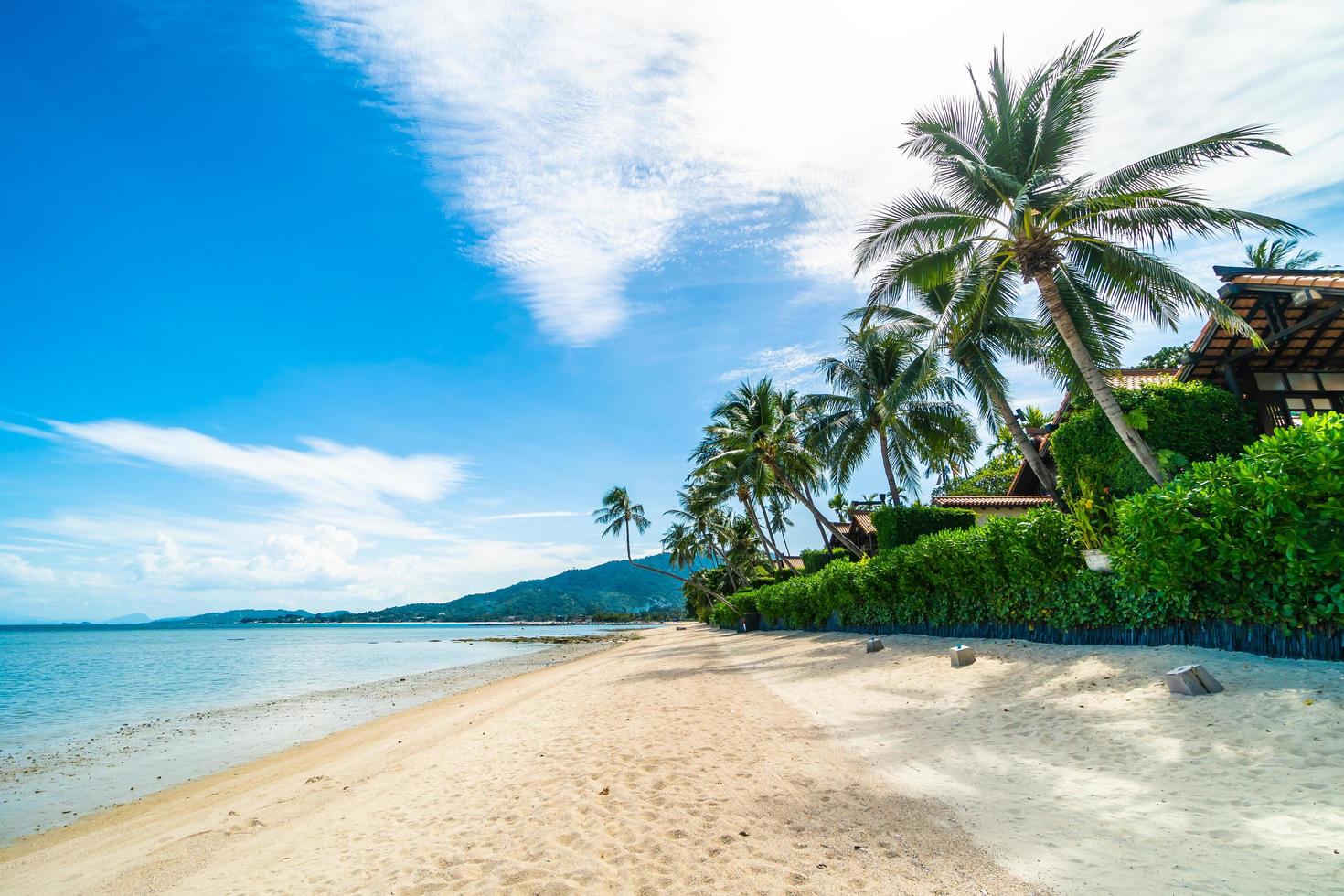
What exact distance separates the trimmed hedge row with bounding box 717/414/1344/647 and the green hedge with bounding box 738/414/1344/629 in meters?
0.01

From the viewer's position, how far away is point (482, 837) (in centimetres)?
464

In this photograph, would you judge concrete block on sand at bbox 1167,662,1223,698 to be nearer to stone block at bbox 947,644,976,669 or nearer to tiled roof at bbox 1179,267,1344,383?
stone block at bbox 947,644,976,669

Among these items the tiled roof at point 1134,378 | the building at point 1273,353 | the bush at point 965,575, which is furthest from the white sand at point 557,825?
the building at point 1273,353

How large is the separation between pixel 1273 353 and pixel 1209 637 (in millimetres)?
9104

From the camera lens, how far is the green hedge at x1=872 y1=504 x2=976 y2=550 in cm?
1702

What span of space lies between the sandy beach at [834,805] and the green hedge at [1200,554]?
0.63 m

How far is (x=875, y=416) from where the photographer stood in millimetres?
23188

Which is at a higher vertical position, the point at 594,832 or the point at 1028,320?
the point at 1028,320

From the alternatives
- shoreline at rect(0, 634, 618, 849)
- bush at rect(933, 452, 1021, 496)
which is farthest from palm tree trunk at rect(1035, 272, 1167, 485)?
bush at rect(933, 452, 1021, 496)

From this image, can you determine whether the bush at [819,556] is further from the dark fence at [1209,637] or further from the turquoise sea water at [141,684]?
the turquoise sea water at [141,684]

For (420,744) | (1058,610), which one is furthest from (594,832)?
(1058,610)

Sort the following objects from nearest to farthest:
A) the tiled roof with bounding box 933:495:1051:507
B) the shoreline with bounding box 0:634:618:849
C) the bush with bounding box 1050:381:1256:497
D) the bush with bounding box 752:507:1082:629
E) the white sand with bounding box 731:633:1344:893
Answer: the white sand with bounding box 731:633:1344:893 < the shoreline with bounding box 0:634:618:849 < the bush with bounding box 752:507:1082:629 < the bush with bounding box 1050:381:1256:497 < the tiled roof with bounding box 933:495:1051:507

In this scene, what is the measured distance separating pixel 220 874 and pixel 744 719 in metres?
6.00

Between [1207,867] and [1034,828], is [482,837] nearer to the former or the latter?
[1034,828]
